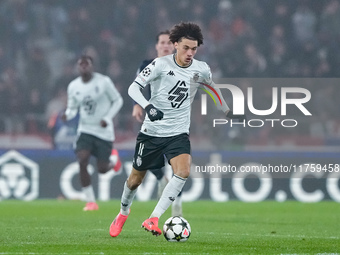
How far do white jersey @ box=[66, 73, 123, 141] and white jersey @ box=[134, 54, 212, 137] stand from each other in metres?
4.84

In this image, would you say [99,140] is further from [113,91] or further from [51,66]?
[51,66]

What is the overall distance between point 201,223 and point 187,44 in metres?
3.19

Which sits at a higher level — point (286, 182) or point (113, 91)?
point (113, 91)

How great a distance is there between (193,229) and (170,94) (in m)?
2.06

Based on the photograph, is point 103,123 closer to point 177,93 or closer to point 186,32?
point 177,93

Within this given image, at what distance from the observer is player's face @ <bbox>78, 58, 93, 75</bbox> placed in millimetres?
12109

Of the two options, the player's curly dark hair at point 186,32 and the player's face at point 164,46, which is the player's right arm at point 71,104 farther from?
the player's curly dark hair at point 186,32

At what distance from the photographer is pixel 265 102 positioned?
1593 cm

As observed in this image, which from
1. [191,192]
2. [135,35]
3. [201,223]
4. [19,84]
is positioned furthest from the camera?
[135,35]

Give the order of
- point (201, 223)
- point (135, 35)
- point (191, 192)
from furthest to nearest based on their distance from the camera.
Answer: point (135, 35), point (191, 192), point (201, 223)

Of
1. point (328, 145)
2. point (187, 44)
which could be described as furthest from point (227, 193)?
point (187, 44)

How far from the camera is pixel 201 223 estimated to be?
9.75 meters

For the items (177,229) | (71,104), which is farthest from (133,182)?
(71,104)

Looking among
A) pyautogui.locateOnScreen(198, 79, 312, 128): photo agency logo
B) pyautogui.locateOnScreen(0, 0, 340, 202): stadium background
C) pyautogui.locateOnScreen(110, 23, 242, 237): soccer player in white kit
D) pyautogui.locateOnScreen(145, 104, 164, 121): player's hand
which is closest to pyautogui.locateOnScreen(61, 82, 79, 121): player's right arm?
pyautogui.locateOnScreen(0, 0, 340, 202): stadium background
